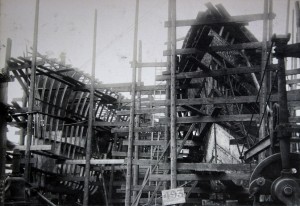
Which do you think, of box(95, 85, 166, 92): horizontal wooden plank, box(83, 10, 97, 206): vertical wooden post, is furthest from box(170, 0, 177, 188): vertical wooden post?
box(83, 10, 97, 206): vertical wooden post

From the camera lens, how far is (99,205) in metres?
19.1

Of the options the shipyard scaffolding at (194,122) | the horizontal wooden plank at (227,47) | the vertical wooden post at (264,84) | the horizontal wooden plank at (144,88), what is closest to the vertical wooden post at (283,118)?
the shipyard scaffolding at (194,122)

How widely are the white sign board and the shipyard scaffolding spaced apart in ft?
0.08

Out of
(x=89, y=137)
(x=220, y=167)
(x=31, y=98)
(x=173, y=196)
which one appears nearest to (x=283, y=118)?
(x=220, y=167)

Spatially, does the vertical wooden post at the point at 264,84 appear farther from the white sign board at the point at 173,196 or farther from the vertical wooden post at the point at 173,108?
the white sign board at the point at 173,196

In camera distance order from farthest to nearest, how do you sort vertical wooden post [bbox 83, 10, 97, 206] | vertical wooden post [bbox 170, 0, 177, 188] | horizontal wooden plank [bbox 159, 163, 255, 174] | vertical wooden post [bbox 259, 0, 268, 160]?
vertical wooden post [bbox 83, 10, 97, 206], vertical wooden post [bbox 170, 0, 177, 188], vertical wooden post [bbox 259, 0, 268, 160], horizontal wooden plank [bbox 159, 163, 255, 174]

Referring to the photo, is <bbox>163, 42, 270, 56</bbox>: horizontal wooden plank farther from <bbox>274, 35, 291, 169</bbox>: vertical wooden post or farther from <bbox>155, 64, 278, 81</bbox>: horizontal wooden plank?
<bbox>274, 35, 291, 169</bbox>: vertical wooden post

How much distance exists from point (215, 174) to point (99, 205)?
10393 mm

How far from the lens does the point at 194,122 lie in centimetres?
1020

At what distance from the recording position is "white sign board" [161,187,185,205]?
30.0 feet

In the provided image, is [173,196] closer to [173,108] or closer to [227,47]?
[173,108]

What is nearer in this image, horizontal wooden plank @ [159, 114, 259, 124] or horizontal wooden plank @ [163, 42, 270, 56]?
horizontal wooden plank @ [159, 114, 259, 124]

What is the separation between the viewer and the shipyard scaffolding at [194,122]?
23.4 ft

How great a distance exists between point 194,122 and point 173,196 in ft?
7.06
